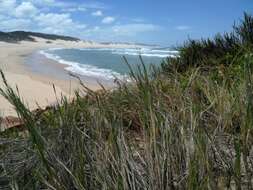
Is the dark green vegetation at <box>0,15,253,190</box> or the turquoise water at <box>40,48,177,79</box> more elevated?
the dark green vegetation at <box>0,15,253,190</box>

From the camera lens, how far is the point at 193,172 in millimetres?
1706

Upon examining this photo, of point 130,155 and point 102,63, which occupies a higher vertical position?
point 130,155

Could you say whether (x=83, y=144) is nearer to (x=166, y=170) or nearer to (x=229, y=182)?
(x=166, y=170)

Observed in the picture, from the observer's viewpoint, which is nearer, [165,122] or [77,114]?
[165,122]

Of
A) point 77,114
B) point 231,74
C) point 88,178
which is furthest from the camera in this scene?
point 231,74

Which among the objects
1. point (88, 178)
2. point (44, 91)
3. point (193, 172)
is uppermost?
point (193, 172)

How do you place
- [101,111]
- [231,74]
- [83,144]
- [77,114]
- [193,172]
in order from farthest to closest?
1. [231,74]
2. [77,114]
3. [101,111]
4. [83,144]
5. [193,172]

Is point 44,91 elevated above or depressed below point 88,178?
below

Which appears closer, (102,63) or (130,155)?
(130,155)

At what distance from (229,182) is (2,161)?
1.24 metres

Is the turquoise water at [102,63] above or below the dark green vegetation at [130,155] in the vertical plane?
below

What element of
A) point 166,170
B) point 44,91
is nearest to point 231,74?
point 166,170

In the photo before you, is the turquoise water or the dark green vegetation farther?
→ the turquoise water

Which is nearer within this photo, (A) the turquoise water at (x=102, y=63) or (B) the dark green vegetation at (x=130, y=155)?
(B) the dark green vegetation at (x=130, y=155)
